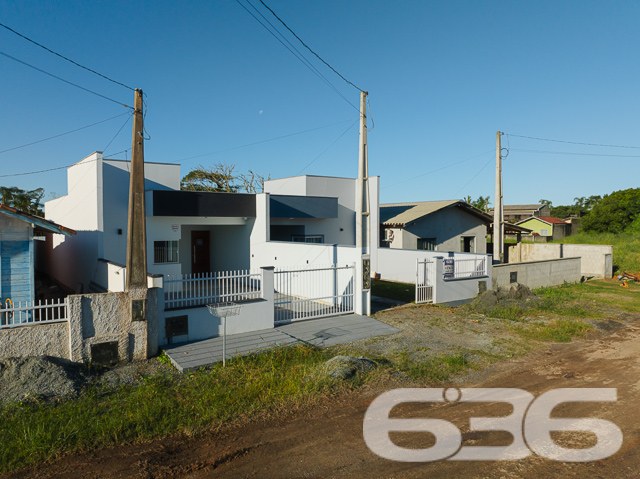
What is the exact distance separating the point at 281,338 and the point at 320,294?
14.0 feet

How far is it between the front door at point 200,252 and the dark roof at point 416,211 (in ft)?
31.7

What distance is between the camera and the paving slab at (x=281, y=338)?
8.62m

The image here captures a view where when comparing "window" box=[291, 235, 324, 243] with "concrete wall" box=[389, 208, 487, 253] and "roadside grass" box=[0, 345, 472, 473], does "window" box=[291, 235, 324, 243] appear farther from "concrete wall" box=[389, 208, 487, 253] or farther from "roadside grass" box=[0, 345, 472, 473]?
"roadside grass" box=[0, 345, 472, 473]

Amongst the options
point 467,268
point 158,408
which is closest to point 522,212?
point 467,268

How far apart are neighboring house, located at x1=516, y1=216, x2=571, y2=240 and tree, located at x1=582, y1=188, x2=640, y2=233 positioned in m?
3.72

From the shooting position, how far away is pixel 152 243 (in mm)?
16344

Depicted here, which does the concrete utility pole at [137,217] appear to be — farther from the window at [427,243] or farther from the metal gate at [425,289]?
the window at [427,243]

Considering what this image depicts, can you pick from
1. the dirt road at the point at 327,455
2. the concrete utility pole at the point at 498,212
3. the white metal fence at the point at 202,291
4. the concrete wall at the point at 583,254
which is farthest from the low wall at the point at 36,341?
the concrete wall at the point at 583,254

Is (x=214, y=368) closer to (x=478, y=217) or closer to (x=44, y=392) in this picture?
(x=44, y=392)

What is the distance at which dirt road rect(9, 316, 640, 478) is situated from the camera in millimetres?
4770

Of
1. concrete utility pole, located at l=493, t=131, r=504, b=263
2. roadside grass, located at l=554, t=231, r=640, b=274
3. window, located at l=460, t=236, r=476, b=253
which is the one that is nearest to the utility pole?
concrete utility pole, located at l=493, t=131, r=504, b=263

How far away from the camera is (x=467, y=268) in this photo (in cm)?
1625

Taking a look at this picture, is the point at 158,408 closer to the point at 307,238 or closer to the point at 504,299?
the point at 504,299

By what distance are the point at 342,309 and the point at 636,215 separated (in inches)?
1855
